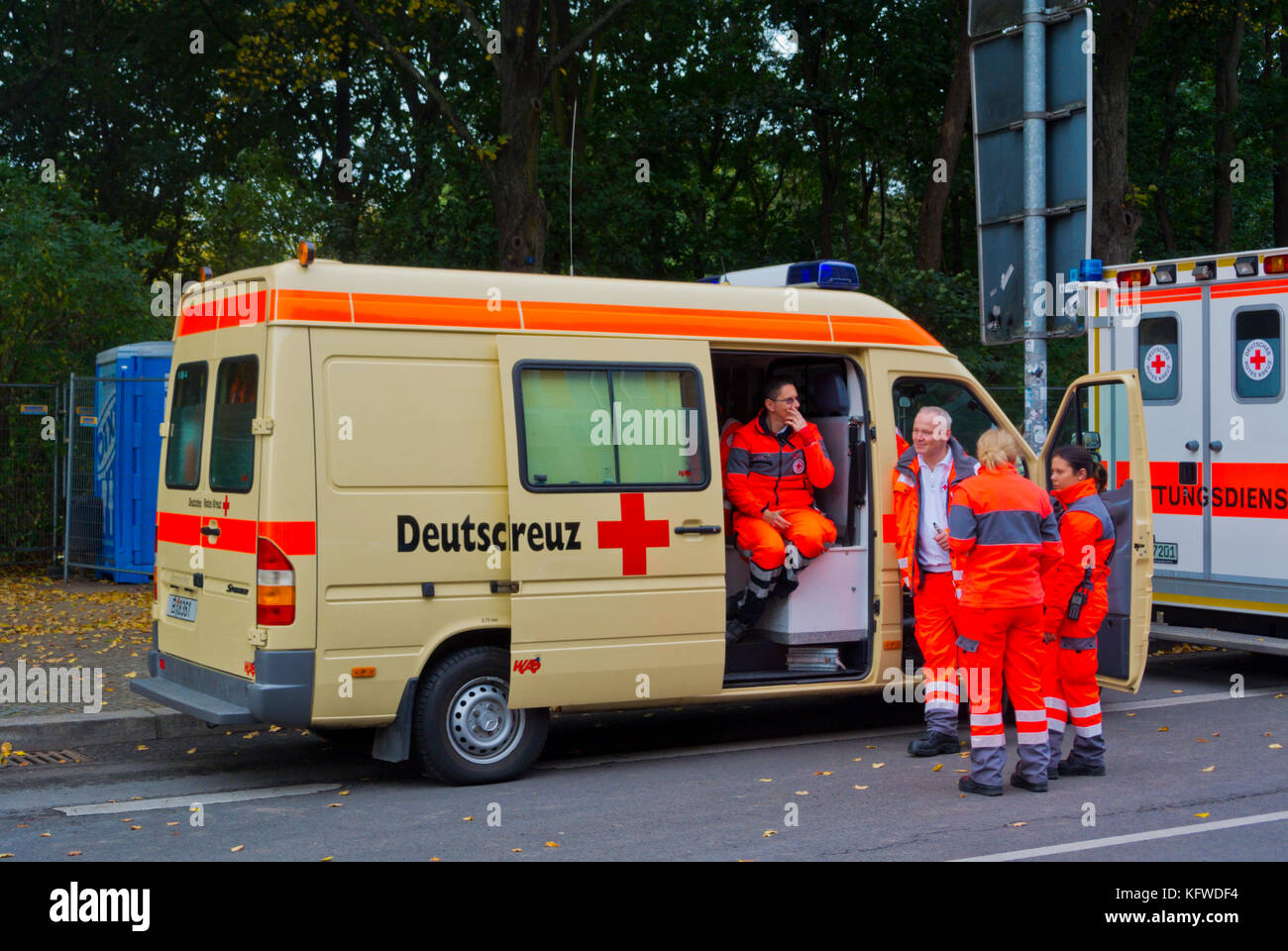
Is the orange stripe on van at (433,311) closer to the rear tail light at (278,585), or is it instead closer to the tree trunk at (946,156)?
the rear tail light at (278,585)

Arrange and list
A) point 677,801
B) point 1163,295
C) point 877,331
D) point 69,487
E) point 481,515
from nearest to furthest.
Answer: point 677,801
point 481,515
point 877,331
point 1163,295
point 69,487

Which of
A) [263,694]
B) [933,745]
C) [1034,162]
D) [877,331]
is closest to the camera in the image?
[263,694]

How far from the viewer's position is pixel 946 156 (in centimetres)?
1895

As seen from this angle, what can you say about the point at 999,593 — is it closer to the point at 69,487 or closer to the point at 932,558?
the point at 932,558

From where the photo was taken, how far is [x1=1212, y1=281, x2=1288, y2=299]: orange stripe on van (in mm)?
9930

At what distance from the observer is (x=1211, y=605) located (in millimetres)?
10320

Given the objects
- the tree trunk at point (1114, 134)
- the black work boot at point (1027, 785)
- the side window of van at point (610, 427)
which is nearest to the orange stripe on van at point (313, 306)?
the side window of van at point (610, 427)

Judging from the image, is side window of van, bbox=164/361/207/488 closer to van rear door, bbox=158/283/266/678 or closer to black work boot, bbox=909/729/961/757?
van rear door, bbox=158/283/266/678

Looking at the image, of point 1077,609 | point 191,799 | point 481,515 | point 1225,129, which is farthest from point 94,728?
point 1225,129

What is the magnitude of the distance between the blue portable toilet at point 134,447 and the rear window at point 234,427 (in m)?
7.67

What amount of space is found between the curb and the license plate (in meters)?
0.86

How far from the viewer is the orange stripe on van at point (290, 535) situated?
650 cm

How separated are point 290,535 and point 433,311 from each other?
4.32 feet

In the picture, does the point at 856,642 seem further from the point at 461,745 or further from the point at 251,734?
the point at 251,734
